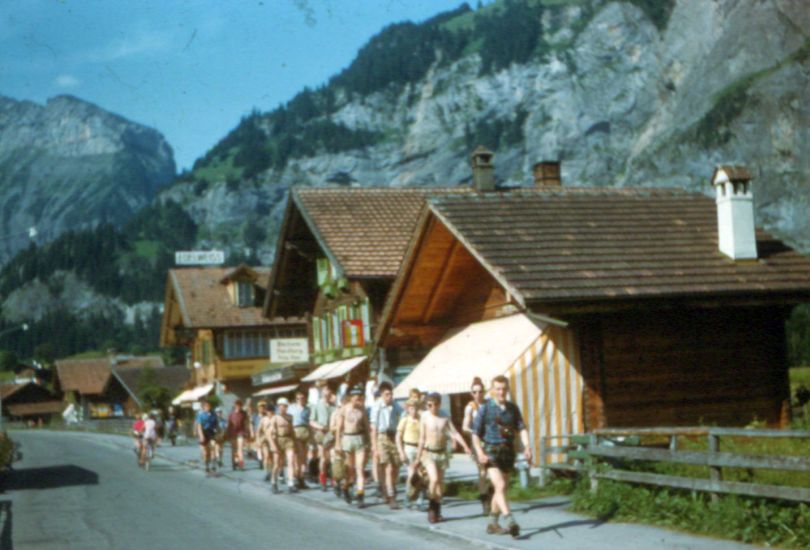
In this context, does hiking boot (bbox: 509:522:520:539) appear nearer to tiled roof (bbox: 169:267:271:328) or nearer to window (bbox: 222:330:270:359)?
→ tiled roof (bbox: 169:267:271:328)

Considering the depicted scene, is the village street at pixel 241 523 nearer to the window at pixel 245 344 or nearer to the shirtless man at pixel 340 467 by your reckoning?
the shirtless man at pixel 340 467

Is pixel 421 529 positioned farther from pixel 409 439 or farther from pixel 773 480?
pixel 773 480

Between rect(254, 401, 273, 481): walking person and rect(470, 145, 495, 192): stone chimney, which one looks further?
rect(470, 145, 495, 192): stone chimney

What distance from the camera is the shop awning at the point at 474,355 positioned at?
1905 cm

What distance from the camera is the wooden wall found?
19.5 meters

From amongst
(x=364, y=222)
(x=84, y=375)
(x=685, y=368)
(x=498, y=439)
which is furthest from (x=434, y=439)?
(x=84, y=375)

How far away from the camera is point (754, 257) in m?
21.3

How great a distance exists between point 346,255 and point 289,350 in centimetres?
755

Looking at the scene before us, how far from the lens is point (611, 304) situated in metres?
19.1

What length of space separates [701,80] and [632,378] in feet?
448

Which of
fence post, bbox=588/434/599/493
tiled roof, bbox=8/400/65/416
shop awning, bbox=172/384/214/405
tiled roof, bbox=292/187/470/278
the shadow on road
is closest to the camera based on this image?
fence post, bbox=588/434/599/493

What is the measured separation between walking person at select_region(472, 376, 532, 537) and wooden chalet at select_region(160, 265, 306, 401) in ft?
145

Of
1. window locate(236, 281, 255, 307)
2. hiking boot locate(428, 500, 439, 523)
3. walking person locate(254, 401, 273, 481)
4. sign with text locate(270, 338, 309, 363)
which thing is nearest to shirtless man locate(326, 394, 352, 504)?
walking person locate(254, 401, 273, 481)

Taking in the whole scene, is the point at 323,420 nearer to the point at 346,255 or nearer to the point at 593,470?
the point at 593,470
